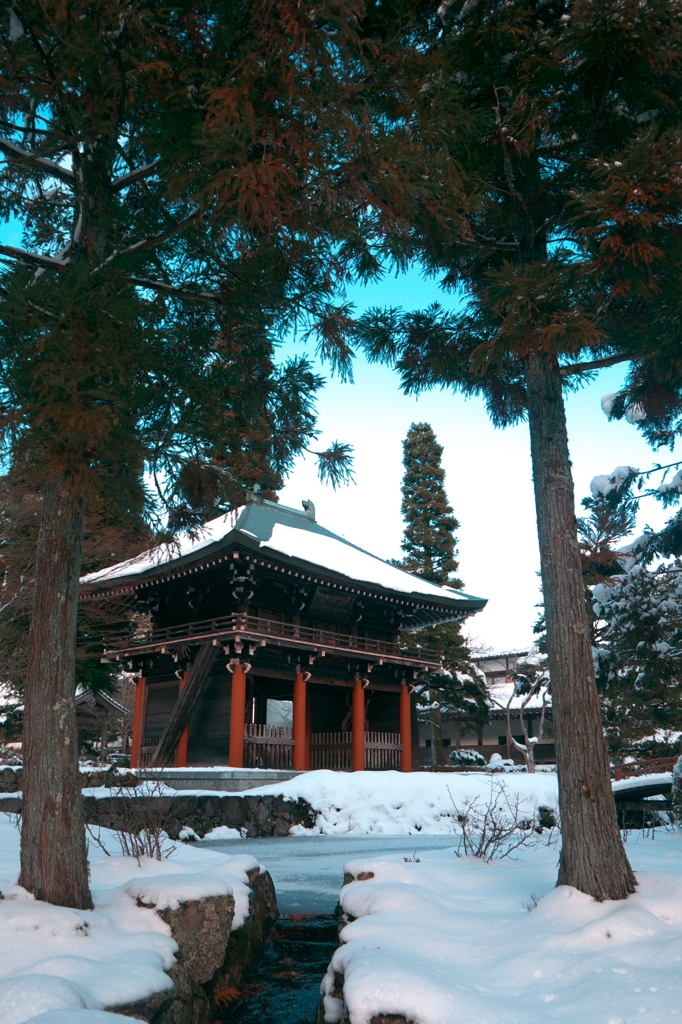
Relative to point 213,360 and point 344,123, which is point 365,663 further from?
point 344,123

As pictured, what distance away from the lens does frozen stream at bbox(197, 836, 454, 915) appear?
799 cm

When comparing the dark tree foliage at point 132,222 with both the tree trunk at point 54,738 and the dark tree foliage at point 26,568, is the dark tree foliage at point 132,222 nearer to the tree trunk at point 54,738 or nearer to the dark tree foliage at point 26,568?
the tree trunk at point 54,738

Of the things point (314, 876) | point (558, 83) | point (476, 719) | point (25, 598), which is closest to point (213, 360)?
point (558, 83)

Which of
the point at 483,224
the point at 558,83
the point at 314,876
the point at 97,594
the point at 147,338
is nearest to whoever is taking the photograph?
the point at 147,338

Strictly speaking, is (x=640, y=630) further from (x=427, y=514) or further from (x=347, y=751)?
(x=427, y=514)

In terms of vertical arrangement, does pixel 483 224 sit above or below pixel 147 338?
above

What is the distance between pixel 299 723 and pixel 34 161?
1674 cm

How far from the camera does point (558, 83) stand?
6484 mm

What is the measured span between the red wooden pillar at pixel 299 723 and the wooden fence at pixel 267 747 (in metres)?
0.23

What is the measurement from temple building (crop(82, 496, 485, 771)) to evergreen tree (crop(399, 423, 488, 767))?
254 inches

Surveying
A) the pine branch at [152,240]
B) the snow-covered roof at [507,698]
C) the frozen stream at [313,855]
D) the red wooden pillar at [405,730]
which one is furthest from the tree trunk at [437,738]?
the pine branch at [152,240]

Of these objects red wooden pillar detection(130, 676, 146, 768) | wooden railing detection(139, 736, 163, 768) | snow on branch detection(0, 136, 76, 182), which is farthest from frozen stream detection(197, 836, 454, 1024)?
red wooden pillar detection(130, 676, 146, 768)

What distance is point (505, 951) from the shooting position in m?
4.30

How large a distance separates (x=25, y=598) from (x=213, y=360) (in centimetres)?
1238
